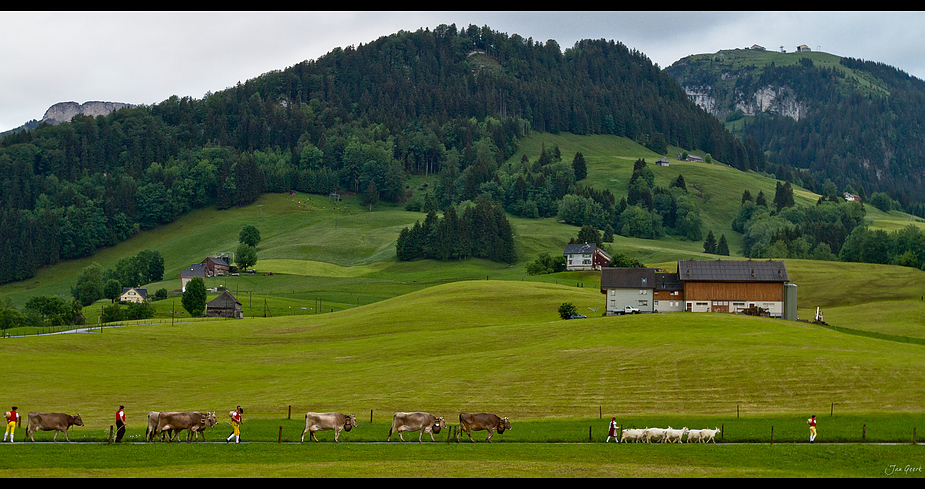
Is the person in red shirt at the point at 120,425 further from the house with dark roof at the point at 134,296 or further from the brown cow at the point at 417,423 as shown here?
the house with dark roof at the point at 134,296

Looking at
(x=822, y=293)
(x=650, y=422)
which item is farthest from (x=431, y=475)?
(x=822, y=293)

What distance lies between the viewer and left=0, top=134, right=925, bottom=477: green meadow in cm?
3444

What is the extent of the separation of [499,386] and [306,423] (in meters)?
23.7

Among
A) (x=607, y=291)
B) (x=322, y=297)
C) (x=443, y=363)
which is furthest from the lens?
(x=322, y=297)

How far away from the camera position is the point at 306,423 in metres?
41.4

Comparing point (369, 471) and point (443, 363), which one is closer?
point (369, 471)

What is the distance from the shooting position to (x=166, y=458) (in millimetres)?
34625

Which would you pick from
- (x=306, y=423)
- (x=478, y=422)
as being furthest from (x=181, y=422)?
(x=478, y=422)

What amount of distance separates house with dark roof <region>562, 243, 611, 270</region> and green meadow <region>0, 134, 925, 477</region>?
4580 cm

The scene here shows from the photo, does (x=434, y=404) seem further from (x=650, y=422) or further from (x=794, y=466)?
(x=794, y=466)

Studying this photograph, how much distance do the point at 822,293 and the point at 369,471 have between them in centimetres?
12421

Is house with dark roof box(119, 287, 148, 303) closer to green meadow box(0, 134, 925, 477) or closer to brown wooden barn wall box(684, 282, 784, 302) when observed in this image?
Result: green meadow box(0, 134, 925, 477)

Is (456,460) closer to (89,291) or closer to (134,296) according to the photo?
(134,296)

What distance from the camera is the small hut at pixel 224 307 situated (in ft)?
447
